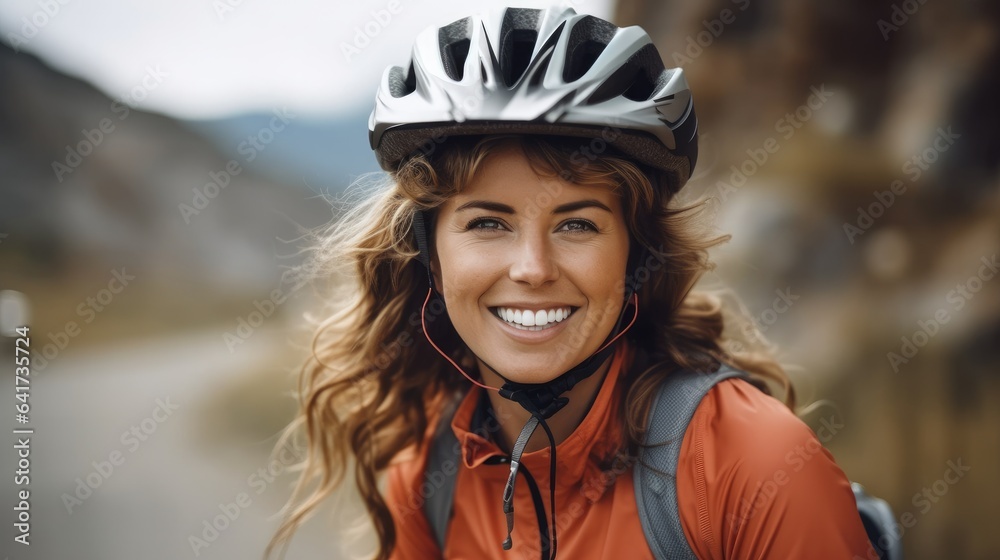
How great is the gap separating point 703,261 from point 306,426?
174 centimetres

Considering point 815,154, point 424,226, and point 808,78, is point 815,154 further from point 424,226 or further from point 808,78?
point 424,226

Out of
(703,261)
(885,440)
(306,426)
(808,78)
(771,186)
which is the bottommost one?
(885,440)

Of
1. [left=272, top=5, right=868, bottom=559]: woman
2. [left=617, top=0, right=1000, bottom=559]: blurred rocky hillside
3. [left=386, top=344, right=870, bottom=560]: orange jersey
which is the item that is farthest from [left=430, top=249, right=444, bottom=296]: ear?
[left=617, top=0, right=1000, bottom=559]: blurred rocky hillside

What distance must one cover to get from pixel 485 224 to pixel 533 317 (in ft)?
1.06

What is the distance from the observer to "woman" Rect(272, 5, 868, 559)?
6.21 ft

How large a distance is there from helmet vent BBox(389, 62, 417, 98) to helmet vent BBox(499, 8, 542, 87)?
377 millimetres

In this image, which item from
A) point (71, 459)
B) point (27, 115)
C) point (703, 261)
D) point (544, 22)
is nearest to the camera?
point (544, 22)

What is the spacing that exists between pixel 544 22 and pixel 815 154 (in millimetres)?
3252

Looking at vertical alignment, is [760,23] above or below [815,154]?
above

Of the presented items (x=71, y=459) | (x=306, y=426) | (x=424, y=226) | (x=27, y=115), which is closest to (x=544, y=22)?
(x=424, y=226)

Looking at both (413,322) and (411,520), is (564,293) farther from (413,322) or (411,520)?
(411,520)

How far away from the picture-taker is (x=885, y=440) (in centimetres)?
441

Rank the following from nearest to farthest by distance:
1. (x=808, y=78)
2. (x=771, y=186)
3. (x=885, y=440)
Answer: (x=885, y=440), (x=808, y=78), (x=771, y=186)

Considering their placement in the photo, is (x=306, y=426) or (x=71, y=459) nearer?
(x=306, y=426)
